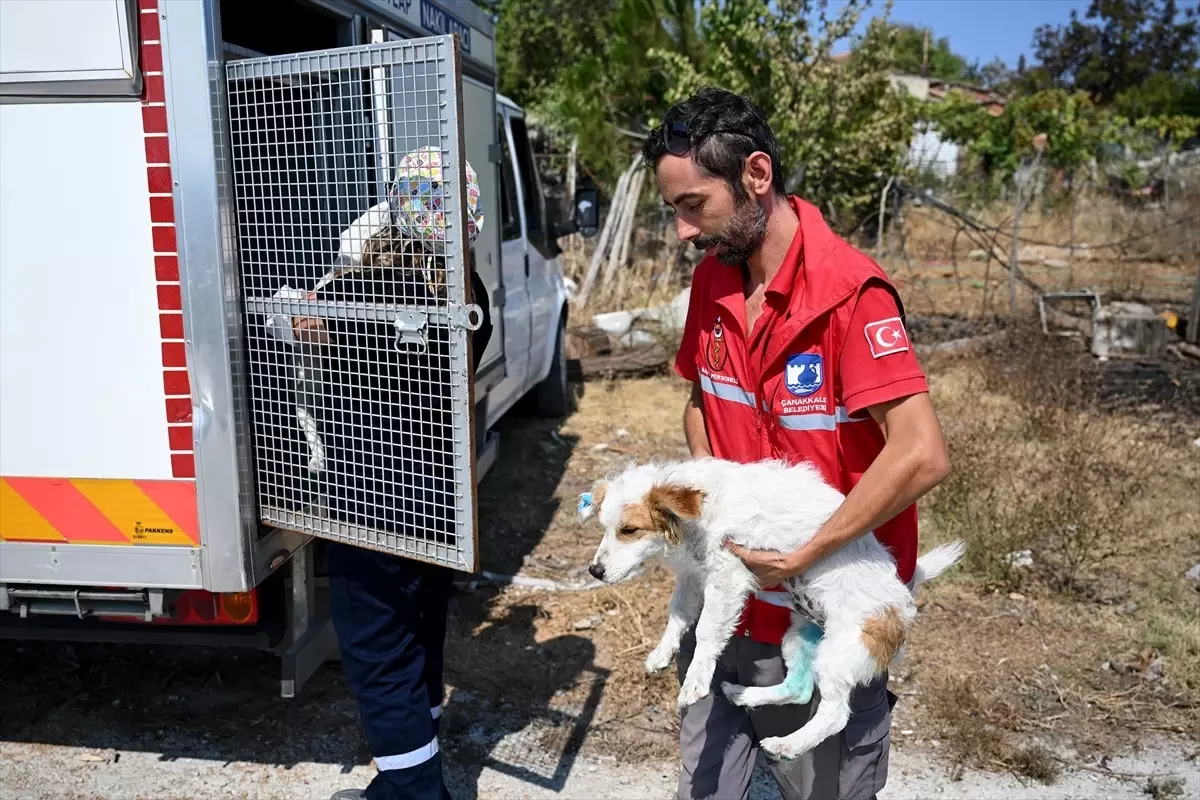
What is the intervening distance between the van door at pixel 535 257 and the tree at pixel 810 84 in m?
6.33

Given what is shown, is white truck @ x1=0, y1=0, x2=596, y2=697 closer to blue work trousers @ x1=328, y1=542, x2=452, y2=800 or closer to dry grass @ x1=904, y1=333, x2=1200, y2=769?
blue work trousers @ x1=328, y1=542, x2=452, y2=800

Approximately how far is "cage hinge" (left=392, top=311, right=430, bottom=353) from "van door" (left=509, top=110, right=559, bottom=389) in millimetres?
3994

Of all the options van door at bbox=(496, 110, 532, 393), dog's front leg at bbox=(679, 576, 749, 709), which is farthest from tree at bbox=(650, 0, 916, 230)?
dog's front leg at bbox=(679, 576, 749, 709)

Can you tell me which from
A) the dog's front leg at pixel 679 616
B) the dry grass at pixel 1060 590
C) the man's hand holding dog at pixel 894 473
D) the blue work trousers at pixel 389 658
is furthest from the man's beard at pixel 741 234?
the dry grass at pixel 1060 590

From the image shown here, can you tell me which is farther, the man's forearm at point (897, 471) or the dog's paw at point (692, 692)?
the dog's paw at point (692, 692)

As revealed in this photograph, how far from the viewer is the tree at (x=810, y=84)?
40.1 feet

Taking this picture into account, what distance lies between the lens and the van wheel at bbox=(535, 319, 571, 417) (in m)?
7.68

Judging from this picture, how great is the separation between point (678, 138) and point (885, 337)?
634 mm

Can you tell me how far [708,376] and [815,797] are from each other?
3.54ft

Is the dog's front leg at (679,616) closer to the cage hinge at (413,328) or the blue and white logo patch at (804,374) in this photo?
the blue and white logo patch at (804,374)

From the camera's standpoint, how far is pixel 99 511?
9.07 ft

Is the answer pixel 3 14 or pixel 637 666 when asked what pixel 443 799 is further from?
pixel 3 14

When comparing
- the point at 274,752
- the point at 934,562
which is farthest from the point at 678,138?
the point at 274,752

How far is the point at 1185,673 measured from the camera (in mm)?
3918
